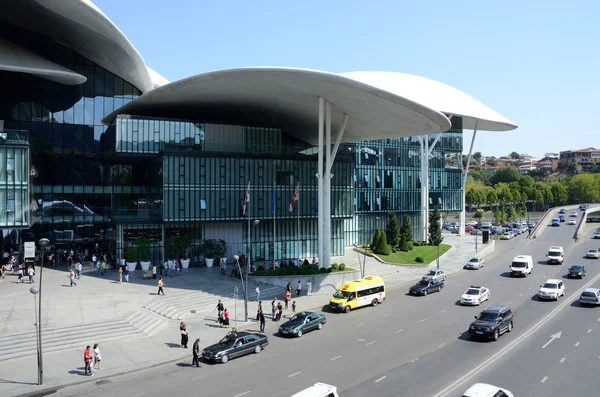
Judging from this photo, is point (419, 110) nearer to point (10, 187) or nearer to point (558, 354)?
point (558, 354)

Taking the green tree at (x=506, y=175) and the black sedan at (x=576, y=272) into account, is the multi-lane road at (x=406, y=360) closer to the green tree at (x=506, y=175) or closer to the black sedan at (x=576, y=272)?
the black sedan at (x=576, y=272)

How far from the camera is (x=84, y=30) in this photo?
162ft

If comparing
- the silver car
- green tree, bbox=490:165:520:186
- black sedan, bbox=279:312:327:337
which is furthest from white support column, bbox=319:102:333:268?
green tree, bbox=490:165:520:186

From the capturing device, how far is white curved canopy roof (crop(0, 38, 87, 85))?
4609 cm

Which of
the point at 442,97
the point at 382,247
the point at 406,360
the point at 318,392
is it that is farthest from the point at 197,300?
the point at 442,97

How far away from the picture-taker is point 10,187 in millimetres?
39125

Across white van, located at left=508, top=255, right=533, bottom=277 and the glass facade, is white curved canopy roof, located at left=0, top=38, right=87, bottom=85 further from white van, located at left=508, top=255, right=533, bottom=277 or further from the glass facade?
white van, located at left=508, top=255, right=533, bottom=277

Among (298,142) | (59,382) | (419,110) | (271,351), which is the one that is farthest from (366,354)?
(298,142)

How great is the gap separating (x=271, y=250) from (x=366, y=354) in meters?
29.6

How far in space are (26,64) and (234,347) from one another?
120 feet

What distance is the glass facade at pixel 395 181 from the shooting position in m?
73.5

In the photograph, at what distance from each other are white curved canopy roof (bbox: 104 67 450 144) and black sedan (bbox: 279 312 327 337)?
16814mm

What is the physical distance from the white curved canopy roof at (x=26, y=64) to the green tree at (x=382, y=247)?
Answer: 120 ft

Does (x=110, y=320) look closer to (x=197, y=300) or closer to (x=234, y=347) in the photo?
(x=197, y=300)
